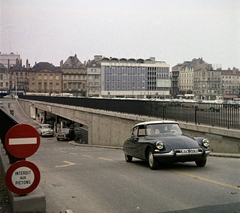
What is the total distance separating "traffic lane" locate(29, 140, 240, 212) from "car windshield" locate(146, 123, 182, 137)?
105cm

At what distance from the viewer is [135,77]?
101 metres

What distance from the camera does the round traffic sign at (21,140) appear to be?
6.02 m

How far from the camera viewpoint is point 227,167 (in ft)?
35.4

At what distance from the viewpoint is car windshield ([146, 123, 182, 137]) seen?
1166 centimetres

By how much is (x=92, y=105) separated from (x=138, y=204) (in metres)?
30.6

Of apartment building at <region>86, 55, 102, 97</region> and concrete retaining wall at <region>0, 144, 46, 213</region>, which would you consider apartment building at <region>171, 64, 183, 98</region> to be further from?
concrete retaining wall at <region>0, 144, 46, 213</region>

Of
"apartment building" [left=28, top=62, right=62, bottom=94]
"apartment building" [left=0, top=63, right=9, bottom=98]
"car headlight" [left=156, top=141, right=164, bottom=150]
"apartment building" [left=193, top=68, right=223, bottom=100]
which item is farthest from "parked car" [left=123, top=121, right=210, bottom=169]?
"apartment building" [left=0, top=63, right=9, bottom=98]

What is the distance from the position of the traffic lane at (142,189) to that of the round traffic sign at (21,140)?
1.31m

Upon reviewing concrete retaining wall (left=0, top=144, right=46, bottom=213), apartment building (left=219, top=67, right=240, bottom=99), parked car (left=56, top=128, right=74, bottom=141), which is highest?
apartment building (left=219, top=67, right=240, bottom=99)

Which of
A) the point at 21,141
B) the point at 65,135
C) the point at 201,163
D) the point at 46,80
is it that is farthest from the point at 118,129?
the point at 46,80

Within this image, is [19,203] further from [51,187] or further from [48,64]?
[48,64]

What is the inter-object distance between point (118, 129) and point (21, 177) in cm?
2279

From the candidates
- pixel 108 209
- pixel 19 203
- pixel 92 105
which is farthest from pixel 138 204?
pixel 92 105

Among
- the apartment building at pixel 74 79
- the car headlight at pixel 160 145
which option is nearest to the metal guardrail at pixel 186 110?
the car headlight at pixel 160 145
